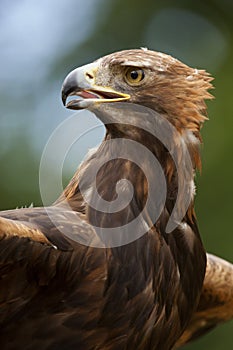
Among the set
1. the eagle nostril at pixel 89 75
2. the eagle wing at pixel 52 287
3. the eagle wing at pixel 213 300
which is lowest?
the eagle wing at pixel 213 300

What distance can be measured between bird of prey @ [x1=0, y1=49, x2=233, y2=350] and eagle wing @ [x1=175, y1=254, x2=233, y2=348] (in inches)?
31.5

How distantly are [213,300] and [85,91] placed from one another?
5.66 ft

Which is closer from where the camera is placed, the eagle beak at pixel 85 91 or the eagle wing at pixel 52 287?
the eagle wing at pixel 52 287

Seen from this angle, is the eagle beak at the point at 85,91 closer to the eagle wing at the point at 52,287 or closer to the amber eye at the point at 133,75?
the amber eye at the point at 133,75

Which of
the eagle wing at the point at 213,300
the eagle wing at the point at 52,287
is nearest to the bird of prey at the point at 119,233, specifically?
the eagle wing at the point at 52,287

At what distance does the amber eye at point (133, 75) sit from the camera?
4289 mm

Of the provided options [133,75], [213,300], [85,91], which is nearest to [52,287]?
[85,91]

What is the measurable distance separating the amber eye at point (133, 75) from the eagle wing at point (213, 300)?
138 cm

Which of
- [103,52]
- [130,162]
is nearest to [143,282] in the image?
[130,162]

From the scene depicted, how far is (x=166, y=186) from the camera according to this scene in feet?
14.4

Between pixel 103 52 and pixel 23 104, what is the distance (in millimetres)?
1081

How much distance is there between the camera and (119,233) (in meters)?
4.23

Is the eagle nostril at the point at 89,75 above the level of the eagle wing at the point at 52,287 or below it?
above

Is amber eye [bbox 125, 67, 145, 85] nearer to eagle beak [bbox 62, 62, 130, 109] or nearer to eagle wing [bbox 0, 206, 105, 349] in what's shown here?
eagle beak [bbox 62, 62, 130, 109]
